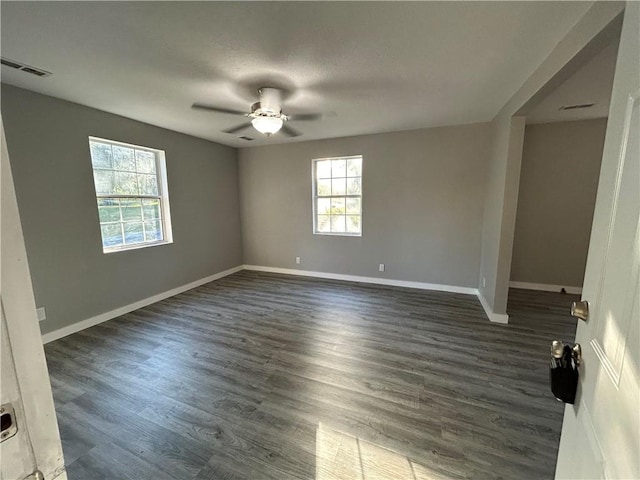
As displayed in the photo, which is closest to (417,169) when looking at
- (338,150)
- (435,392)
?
(338,150)

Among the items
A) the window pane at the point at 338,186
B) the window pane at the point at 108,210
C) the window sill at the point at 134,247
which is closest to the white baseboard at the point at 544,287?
the window pane at the point at 338,186

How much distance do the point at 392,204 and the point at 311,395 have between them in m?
3.17

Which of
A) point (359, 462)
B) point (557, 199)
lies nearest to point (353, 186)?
point (557, 199)

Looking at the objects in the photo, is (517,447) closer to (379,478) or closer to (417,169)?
(379,478)

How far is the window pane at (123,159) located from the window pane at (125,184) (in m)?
0.08

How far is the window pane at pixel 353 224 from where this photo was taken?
473cm

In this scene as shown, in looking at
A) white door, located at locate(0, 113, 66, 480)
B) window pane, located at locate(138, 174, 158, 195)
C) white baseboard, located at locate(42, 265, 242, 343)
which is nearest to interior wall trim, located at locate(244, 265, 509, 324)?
white baseboard, located at locate(42, 265, 242, 343)

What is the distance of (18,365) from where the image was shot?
0.51m

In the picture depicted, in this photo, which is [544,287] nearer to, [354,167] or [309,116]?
[354,167]

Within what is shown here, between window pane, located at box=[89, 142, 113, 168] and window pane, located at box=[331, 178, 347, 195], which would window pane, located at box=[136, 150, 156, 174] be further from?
window pane, located at box=[331, 178, 347, 195]

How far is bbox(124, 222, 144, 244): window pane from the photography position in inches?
142

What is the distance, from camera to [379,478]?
1.43 m

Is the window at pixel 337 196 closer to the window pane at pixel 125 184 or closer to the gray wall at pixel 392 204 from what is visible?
the gray wall at pixel 392 204

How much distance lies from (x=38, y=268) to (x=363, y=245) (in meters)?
4.07
